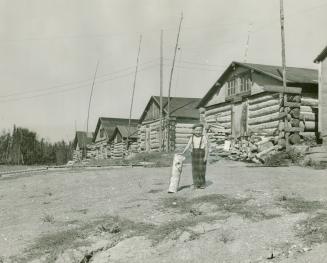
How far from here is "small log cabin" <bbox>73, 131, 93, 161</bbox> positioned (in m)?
61.9

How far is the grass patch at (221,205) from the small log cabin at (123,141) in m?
33.1

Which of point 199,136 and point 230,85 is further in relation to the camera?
point 230,85

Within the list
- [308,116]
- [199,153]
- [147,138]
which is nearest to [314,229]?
[199,153]

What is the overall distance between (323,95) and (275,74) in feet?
10.4

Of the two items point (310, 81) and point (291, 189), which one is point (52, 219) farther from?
point (310, 81)

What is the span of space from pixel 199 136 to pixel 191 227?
4077 mm

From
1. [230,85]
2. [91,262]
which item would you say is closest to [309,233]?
[91,262]

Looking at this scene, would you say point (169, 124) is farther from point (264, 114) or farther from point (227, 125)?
point (264, 114)

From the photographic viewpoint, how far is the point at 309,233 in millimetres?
7426

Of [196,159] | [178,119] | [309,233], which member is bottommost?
[309,233]

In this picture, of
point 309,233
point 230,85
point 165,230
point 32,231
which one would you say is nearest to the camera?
point 309,233

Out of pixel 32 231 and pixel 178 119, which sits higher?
pixel 178 119

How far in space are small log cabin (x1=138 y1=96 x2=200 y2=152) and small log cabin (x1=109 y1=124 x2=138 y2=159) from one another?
3.48 metres

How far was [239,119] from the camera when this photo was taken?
25.6 meters
